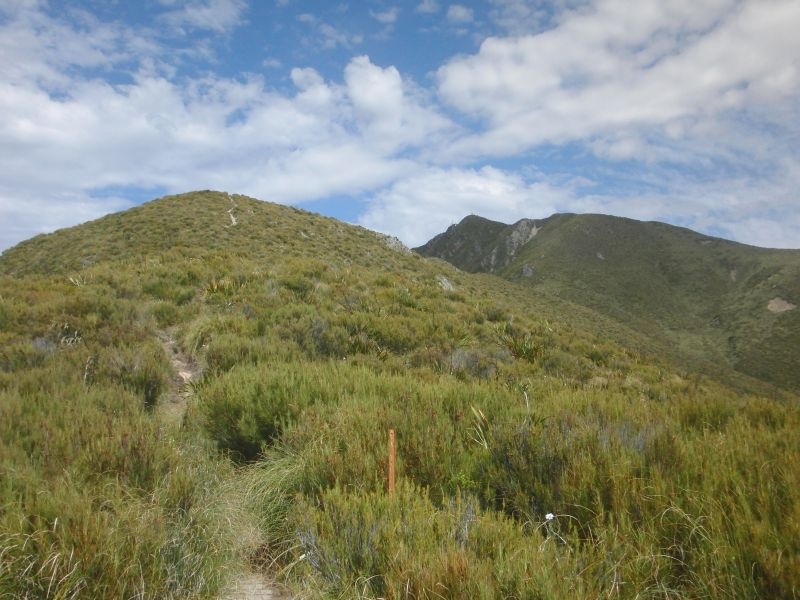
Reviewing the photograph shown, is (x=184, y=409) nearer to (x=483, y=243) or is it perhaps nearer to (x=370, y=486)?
(x=370, y=486)

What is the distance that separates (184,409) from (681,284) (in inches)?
4536

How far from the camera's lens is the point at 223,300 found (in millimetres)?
11609

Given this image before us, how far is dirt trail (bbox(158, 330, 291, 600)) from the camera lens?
2643 mm

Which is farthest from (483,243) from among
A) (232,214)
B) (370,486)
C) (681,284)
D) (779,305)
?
(370,486)

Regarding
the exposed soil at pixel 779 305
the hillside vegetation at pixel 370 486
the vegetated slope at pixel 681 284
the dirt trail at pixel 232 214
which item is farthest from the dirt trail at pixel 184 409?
the exposed soil at pixel 779 305

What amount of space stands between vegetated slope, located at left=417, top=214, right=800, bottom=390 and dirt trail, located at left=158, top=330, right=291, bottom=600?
58.8 m

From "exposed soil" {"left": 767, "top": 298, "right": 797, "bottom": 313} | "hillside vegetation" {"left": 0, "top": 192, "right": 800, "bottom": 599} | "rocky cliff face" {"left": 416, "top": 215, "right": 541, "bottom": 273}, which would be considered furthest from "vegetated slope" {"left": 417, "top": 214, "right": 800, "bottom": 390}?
"hillside vegetation" {"left": 0, "top": 192, "right": 800, "bottom": 599}

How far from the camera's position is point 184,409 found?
599cm

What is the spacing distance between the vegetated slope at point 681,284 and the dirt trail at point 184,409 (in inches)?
2316

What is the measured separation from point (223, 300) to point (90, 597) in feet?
32.9

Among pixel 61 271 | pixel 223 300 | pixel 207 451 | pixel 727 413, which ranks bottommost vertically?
pixel 207 451

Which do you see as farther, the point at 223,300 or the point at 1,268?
the point at 1,268

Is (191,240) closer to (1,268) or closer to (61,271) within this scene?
(61,271)

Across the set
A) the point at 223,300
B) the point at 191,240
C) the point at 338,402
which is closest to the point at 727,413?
the point at 338,402
